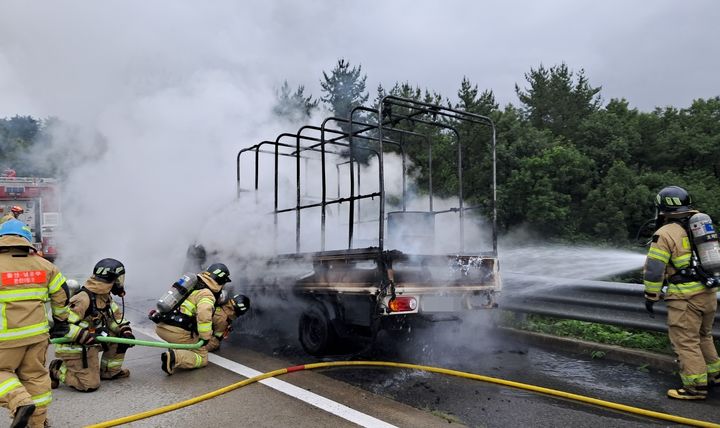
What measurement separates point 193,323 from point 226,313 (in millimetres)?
481

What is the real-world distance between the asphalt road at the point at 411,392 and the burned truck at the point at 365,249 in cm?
54

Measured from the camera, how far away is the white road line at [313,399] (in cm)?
359

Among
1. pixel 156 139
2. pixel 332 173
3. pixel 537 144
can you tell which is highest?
pixel 537 144

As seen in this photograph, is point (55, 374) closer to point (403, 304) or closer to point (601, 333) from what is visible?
point (403, 304)

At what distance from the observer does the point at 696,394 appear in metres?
3.98

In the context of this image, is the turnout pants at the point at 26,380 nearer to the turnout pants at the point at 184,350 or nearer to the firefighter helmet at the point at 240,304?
the turnout pants at the point at 184,350

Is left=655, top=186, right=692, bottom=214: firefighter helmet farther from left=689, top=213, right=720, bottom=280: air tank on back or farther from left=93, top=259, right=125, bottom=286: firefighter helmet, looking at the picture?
left=93, top=259, right=125, bottom=286: firefighter helmet

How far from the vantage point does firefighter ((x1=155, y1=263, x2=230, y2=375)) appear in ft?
16.5

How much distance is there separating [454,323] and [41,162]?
643 inches

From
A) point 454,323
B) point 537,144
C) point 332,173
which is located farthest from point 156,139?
point 537,144

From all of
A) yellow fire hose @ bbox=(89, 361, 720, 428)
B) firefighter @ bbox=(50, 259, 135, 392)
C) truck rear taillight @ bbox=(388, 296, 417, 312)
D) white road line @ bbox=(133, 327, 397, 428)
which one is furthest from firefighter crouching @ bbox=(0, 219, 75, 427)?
truck rear taillight @ bbox=(388, 296, 417, 312)

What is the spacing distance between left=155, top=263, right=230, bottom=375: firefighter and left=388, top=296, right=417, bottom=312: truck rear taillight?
1.86 meters

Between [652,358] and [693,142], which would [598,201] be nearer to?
[693,142]

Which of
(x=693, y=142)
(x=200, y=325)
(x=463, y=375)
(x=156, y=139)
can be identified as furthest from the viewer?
(x=693, y=142)
